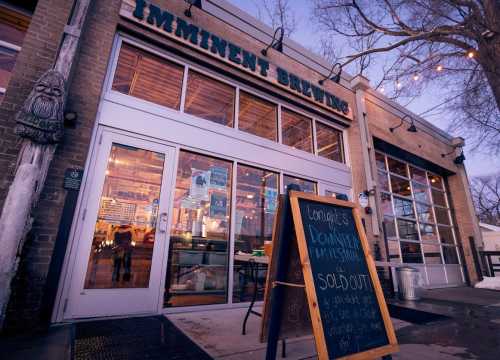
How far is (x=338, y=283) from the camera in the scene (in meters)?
1.99

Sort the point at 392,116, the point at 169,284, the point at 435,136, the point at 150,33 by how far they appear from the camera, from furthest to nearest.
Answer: the point at 435,136
the point at 392,116
the point at 150,33
the point at 169,284

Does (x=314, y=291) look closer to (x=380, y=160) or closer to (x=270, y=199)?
(x=270, y=199)

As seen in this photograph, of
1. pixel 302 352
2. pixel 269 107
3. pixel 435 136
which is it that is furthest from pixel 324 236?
pixel 435 136

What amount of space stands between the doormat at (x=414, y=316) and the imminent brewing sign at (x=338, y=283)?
234 centimetres

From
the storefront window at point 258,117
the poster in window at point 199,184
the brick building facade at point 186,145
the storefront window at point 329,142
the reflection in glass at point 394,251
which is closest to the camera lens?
the brick building facade at point 186,145

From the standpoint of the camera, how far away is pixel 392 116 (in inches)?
323

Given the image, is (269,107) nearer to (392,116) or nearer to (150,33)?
(150,33)

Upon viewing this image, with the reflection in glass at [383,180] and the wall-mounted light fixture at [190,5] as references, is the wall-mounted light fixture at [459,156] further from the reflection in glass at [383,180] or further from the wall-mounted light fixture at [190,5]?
the wall-mounted light fixture at [190,5]

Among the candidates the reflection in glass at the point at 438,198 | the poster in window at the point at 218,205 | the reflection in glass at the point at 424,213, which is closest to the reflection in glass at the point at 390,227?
the reflection in glass at the point at 424,213

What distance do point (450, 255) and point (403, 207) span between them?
295 centimetres

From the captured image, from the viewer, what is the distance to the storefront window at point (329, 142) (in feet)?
20.8

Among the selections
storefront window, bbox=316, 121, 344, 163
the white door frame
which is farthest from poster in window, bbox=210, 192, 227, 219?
storefront window, bbox=316, 121, 344, 163

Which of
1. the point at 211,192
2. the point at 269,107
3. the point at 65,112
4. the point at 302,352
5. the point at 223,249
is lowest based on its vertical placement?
the point at 302,352

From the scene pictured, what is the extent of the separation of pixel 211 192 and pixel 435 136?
973 centimetres
